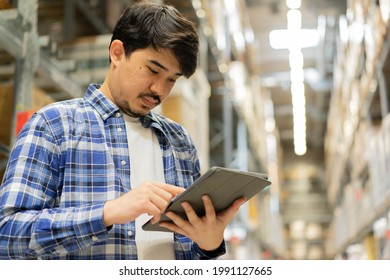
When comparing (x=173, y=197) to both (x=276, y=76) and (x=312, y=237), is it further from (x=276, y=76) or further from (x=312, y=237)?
(x=312, y=237)

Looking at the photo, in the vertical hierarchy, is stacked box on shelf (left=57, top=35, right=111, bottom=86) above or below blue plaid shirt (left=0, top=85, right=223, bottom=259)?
above

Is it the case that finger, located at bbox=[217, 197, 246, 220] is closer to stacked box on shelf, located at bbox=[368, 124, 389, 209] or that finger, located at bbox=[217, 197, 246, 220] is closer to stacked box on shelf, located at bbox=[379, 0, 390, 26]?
stacked box on shelf, located at bbox=[379, 0, 390, 26]

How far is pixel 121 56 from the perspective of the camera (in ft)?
4.79

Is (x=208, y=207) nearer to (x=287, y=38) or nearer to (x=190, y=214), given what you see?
(x=190, y=214)

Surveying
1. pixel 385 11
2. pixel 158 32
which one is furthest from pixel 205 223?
pixel 385 11

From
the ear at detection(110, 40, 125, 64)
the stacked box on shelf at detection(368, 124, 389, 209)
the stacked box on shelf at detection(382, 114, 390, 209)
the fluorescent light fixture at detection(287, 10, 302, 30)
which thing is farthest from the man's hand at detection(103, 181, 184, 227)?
the fluorescent light fixture at detection(287, 10, 302, 30)

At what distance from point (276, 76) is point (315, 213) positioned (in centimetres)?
857

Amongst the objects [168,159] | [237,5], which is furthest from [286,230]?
[168,159]

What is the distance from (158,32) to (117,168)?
34 cm

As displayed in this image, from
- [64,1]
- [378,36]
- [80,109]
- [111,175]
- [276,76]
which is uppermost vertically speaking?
[276,76]

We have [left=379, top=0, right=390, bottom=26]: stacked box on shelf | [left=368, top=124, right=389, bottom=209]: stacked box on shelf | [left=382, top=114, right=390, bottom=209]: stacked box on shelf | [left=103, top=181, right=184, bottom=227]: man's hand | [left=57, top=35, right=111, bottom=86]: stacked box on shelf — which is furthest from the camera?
[left=368, top=124, right=389, bottom=209]: stacked box on shelf

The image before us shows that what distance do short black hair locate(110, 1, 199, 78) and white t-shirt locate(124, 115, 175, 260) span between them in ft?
0.62

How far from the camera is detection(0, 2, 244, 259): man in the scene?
1179 mm

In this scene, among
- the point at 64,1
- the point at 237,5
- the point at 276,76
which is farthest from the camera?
the point at 276,76
